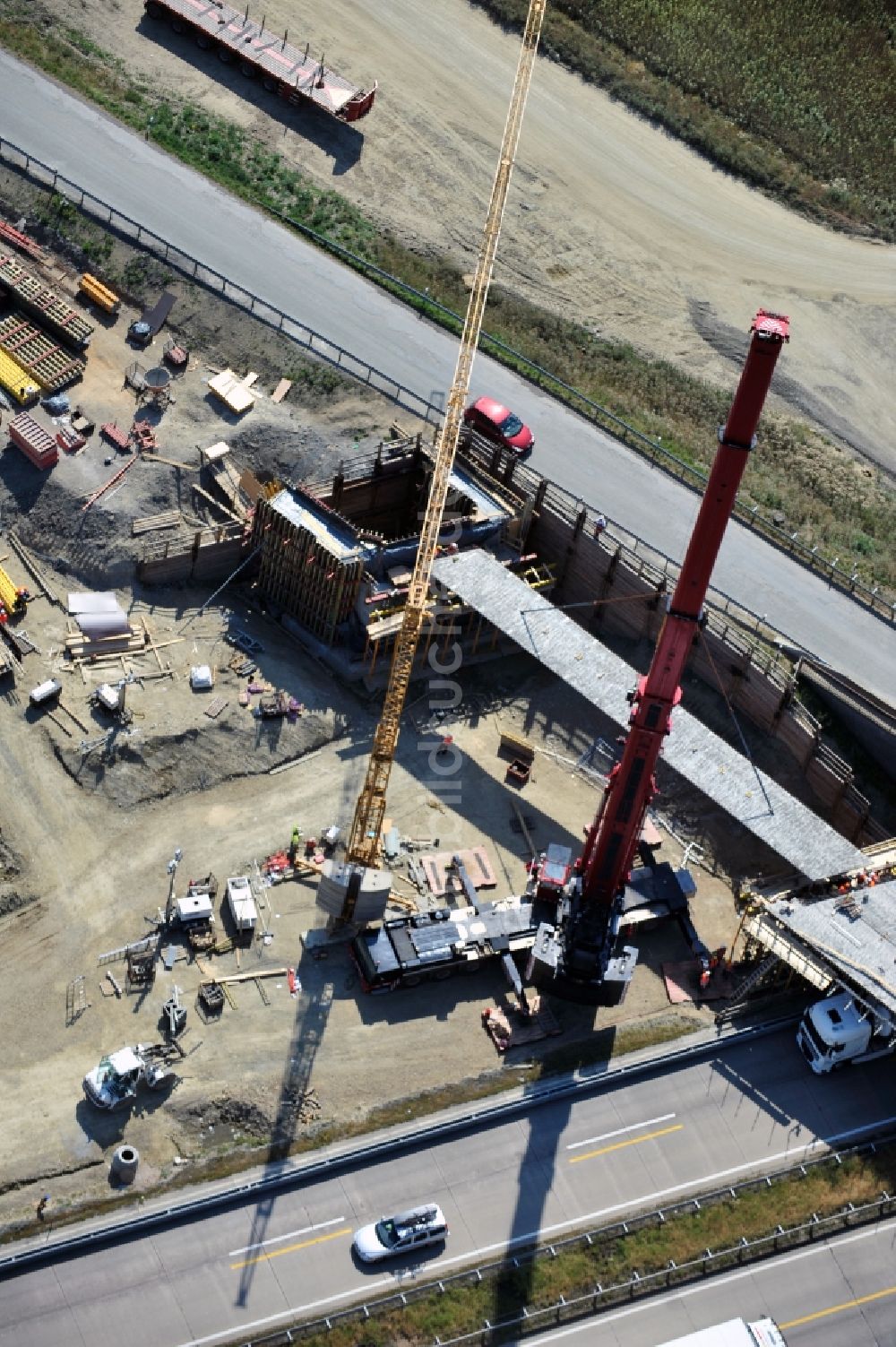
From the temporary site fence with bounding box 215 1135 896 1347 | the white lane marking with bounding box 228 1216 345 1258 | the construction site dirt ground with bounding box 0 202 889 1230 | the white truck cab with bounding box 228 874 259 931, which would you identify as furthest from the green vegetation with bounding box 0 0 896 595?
the white lane marking with bounding box 228 1216 345 1258

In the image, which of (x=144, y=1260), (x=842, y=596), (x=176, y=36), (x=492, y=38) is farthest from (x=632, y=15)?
(x=144, y=1260)

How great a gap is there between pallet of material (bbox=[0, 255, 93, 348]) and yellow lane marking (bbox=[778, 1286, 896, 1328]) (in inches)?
2384

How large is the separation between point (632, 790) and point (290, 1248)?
2396 cm

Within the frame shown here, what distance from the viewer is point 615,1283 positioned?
8206 cm

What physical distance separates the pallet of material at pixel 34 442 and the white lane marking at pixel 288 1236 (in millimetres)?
41436

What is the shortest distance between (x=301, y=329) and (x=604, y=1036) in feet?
140

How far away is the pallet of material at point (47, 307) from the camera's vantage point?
10544 cm

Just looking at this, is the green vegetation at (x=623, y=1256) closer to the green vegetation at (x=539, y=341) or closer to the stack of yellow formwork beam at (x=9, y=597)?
the green vegetation at (x=539, y=341)

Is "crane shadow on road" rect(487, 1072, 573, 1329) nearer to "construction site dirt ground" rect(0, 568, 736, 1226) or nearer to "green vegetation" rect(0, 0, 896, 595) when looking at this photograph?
"construction site dirt ground" rect(0, 568, 736, 1226)

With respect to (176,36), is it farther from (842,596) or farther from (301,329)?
Result: (842,596)

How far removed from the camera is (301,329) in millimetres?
108625

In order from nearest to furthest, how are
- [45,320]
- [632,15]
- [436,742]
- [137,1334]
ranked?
[137,1334]
[436,742]
[45,320]
[632,15]

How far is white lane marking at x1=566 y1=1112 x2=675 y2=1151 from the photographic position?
8600 centimetres

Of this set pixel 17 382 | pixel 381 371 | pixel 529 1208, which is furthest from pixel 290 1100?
pixel 381 371
